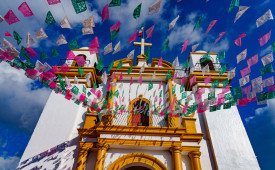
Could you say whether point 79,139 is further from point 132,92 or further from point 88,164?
point 132,92

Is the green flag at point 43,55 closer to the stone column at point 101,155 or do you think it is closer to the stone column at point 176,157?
the stone column at point 101,155

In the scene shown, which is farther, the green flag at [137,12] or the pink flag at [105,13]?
the green flag at [137,12]

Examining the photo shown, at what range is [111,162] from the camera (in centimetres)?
672

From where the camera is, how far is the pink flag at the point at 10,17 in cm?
418

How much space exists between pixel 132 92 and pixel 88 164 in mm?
4478

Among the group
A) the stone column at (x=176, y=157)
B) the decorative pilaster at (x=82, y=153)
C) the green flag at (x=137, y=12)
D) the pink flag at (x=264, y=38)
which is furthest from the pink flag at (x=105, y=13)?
the stone column at (x=176, y=157)

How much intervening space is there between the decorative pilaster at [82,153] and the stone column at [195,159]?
444 centimetres

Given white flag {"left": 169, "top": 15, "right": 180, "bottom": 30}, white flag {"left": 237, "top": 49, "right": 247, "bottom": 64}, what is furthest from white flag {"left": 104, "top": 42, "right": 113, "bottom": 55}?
white flag {"left": 237, "top": 49, "right": 247, "bottom": 64}

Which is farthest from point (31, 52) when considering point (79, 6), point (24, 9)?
point (79, 6)

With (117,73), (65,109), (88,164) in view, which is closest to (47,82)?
(65,109)

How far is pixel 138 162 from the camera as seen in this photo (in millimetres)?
6680

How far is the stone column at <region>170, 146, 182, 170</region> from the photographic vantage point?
20.8 ft

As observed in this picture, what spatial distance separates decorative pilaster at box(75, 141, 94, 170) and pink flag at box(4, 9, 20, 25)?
5.26 metres

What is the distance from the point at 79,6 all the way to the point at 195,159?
707 cm
